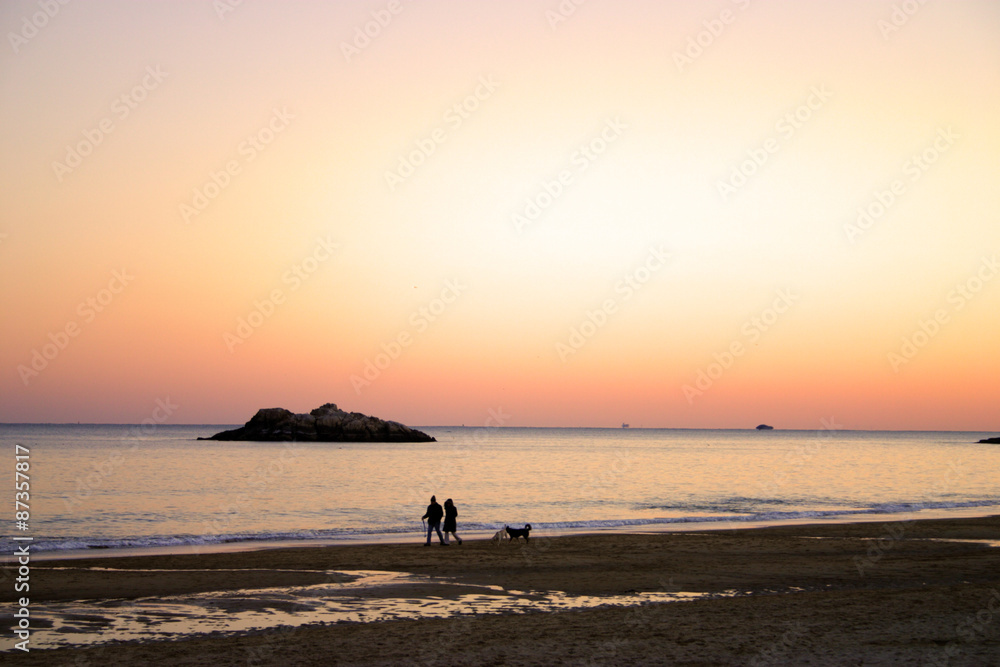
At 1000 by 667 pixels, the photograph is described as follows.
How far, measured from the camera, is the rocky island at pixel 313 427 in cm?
16500

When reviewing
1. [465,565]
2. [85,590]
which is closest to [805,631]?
[465,565]

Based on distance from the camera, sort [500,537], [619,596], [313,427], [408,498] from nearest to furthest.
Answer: [619,596] → [500,537] → [408,498] → [313,427]

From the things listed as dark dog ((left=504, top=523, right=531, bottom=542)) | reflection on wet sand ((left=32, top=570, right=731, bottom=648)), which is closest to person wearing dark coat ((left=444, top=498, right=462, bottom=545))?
dark dog ((left=504, top=523, right=531, bottom=542))

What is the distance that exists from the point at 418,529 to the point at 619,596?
18777 millimetres

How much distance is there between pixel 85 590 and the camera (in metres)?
18.3

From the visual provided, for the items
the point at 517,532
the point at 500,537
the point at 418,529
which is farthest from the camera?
the point at 418,529

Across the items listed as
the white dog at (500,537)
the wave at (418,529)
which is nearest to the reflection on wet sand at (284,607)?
the white dog at (500,537)

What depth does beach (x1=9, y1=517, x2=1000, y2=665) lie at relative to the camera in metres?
11.9

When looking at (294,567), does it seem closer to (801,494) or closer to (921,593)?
(921,593)

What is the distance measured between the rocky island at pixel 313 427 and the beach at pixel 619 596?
13952 centimetres

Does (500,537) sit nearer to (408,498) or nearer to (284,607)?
(284,607)

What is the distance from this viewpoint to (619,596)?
17469 mm

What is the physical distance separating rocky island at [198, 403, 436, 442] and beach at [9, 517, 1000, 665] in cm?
13952

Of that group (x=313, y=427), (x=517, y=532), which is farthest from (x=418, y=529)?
(x=313, y=427)
